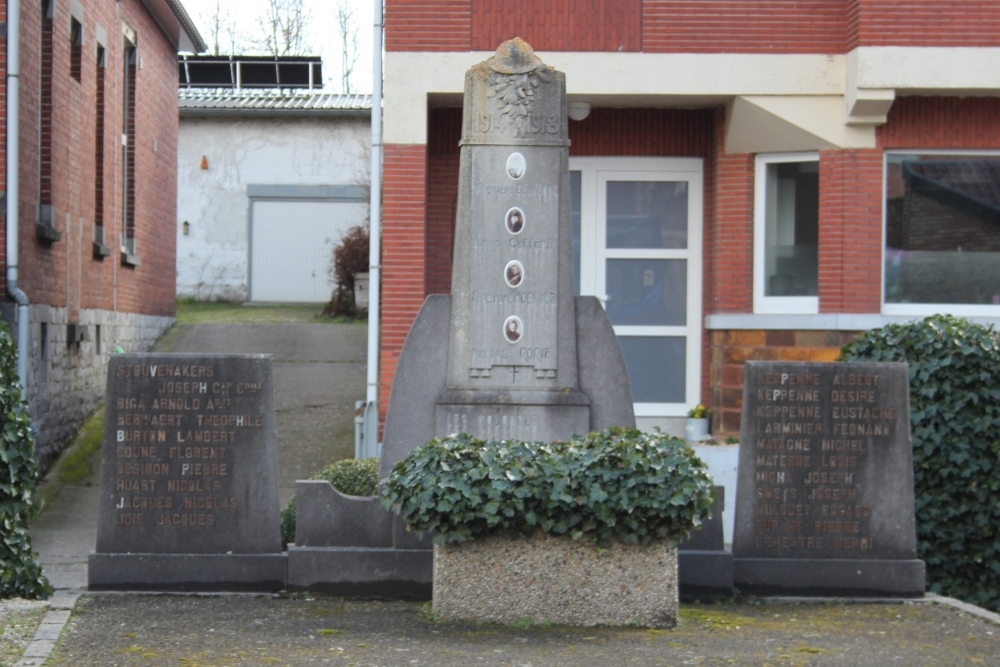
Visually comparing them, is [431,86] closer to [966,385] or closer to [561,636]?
[966,385]

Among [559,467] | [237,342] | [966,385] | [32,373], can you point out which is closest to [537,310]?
[559,467]

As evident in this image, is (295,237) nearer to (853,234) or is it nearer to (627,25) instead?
(627,25)

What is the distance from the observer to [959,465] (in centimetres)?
895

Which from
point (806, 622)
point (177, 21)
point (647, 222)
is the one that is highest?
point (177, 21)

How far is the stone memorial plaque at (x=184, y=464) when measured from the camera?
805cm

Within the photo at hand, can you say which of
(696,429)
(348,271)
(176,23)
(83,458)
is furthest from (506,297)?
(348,271)

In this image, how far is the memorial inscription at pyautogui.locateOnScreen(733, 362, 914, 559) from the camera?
324 inches

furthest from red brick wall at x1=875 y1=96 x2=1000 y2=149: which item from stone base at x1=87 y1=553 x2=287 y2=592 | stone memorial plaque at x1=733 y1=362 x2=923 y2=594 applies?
stone base at x1=87 y1=553 x2=287 y2=592

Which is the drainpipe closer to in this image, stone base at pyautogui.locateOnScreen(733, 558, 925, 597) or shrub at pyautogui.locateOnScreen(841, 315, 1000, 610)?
stone base at pyautogui.locateOnScreen(733, 558, 925, 597)

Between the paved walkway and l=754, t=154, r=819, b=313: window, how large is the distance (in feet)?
17.5

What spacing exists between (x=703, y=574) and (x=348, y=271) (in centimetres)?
1595

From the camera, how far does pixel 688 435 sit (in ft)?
44.3

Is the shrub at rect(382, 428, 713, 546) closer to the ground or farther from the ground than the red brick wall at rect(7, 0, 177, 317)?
closer to the ground

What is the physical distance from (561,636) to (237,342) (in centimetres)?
1359
